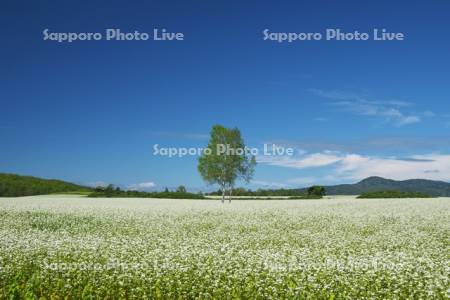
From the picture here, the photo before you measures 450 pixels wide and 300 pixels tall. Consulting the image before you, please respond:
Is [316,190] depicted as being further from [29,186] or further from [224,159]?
[29,186]

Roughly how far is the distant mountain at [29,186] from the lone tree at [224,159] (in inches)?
1544

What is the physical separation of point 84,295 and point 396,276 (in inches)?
295

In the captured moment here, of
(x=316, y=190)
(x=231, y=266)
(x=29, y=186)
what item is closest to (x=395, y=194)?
(x=316, y=190)

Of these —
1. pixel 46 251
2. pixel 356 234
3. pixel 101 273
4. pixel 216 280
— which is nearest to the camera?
pixel 216 280

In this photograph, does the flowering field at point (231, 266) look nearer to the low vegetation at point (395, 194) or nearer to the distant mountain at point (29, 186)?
the low vegetation at point (395, 194)

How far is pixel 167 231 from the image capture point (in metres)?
21.4

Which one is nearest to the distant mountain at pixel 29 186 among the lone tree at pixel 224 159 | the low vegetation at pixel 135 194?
the low vegetation at pixel 135 194

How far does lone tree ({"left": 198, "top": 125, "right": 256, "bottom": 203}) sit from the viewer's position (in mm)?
63812

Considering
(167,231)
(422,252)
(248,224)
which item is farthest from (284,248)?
(248,224)

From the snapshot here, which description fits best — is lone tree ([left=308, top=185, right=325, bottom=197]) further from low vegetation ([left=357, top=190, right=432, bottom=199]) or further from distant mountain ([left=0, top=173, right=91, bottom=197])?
distant mountain ([left=0, top=173, right=91, bottom=197])

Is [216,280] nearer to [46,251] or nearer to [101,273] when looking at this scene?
[101,273]

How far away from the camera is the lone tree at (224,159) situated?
6381 centimetres

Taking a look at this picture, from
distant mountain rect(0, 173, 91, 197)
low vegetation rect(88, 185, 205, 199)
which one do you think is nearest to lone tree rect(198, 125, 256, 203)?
low vegetation rect(88, 185, 205, 199)

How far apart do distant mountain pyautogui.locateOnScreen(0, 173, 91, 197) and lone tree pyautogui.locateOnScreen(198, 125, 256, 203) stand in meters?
39.2
